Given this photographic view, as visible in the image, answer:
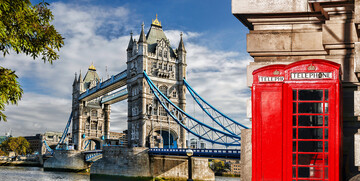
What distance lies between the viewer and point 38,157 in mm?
98750

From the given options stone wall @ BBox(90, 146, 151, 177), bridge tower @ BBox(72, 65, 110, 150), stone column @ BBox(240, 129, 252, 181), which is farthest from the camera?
bridge tower @ BBox(72, 65, 110, 150)

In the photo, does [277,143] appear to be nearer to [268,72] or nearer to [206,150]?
[268,72]

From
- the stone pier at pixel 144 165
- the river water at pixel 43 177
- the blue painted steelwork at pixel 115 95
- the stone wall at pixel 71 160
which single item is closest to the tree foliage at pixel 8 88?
the stone pier at pixel 144 165

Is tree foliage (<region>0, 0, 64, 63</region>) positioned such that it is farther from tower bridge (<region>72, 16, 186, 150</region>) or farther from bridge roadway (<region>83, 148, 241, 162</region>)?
tower bridge (<region>72, 16, 186, 150</region>)

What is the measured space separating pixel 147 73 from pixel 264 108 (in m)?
50.9

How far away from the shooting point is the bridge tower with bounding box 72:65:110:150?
80.6 metres

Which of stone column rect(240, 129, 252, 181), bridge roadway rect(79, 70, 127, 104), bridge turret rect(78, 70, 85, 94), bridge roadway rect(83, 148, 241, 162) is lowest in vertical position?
bridge roadway rect(83, 148, 241, 162)

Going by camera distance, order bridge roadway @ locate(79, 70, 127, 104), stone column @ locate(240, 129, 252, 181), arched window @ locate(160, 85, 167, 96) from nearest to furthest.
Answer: stone column @ locate(240, 129, 252, 181) < arched window @ locate(160, 85, 167, 96) < bridge roadway @ locate(79, 70, 127, 104)

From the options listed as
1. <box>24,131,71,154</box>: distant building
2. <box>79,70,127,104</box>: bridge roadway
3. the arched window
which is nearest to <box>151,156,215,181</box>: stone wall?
the arched window

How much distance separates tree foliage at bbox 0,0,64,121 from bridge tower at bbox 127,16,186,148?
4548 cm

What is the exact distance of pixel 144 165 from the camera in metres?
51.4

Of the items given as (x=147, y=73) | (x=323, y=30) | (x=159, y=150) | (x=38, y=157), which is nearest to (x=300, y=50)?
(x=323, y=30)

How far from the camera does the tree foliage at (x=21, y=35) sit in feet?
28.8

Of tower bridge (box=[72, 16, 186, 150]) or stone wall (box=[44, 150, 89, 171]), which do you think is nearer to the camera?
tower bridge (box=[72, 16, 186, 150])
